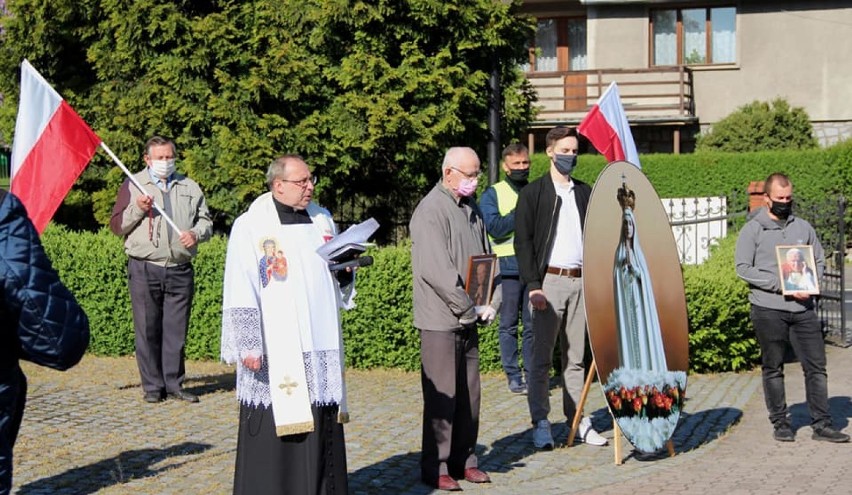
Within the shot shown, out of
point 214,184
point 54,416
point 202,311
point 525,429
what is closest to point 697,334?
point 525,429

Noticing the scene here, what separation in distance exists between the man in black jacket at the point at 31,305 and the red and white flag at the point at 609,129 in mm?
5671

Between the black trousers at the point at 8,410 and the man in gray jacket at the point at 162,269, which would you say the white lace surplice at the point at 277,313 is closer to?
the black trousers at the point at 8,410

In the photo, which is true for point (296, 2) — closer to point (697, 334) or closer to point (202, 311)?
point (202, 311)

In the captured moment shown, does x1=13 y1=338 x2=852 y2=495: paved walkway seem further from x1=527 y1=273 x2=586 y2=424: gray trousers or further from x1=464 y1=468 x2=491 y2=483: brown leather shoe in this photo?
x1=527 y1=273 x2=586 y2=424: gray trousers

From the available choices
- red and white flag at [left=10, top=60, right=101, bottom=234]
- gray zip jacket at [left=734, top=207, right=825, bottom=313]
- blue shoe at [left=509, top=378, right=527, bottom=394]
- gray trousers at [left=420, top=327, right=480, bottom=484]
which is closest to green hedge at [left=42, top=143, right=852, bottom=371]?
blue shoe at [left=509, top=378, right=527, bottom=394]

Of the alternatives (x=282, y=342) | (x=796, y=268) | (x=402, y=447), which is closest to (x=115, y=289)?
(x=402, y=447)

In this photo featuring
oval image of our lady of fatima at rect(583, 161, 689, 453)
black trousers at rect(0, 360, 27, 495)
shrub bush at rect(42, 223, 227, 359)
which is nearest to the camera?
black trousers at rect(0, 360, 27, 495)

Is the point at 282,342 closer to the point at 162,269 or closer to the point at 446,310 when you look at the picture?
the point at 446,310

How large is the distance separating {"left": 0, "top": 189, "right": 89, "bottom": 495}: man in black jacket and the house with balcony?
25224 mm

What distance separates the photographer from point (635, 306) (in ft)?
26.4

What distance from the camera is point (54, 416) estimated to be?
941 centimetres

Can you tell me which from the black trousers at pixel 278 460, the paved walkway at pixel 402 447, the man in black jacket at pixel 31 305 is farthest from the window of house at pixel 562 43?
the man in black jacket at pixel 31 305

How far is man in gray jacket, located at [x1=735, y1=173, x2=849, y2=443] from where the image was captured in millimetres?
8602

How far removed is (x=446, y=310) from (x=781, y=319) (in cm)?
283
